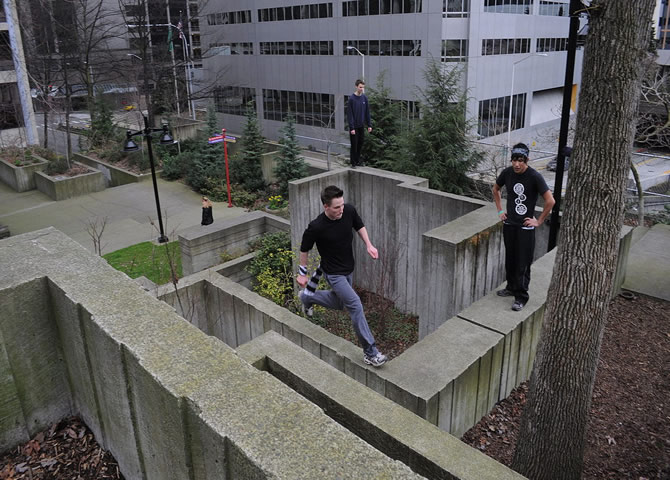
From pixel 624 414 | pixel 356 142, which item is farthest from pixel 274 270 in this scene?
pixel 624 414

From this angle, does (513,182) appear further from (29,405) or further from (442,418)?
(29,405)

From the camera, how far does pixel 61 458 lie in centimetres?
362

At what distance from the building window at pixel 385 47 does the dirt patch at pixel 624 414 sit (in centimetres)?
2686

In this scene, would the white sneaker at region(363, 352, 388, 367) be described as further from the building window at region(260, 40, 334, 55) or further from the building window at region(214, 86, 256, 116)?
the building window at region(214, 86, 256, 116)

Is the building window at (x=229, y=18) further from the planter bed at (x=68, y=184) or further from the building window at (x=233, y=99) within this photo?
the planter bed at (x=68, y=184)

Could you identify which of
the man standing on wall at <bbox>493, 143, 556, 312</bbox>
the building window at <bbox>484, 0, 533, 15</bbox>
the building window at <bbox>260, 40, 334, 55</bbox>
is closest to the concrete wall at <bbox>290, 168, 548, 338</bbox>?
the man standing on wall at <bbox>493, 143, 556, 312</bbox>

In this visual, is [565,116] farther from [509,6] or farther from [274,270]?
[509,6]

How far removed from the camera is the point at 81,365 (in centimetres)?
352

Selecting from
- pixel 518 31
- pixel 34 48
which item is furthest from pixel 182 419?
pixel 34 48

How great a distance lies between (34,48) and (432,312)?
138ft

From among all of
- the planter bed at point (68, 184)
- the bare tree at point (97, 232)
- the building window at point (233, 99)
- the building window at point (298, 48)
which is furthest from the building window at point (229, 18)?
the bare tree at point (97, 232)

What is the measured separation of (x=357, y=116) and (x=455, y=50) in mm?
21682

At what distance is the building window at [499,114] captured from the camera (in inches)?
1368

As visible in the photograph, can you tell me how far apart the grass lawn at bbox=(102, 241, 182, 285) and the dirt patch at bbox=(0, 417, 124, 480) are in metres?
9.56
